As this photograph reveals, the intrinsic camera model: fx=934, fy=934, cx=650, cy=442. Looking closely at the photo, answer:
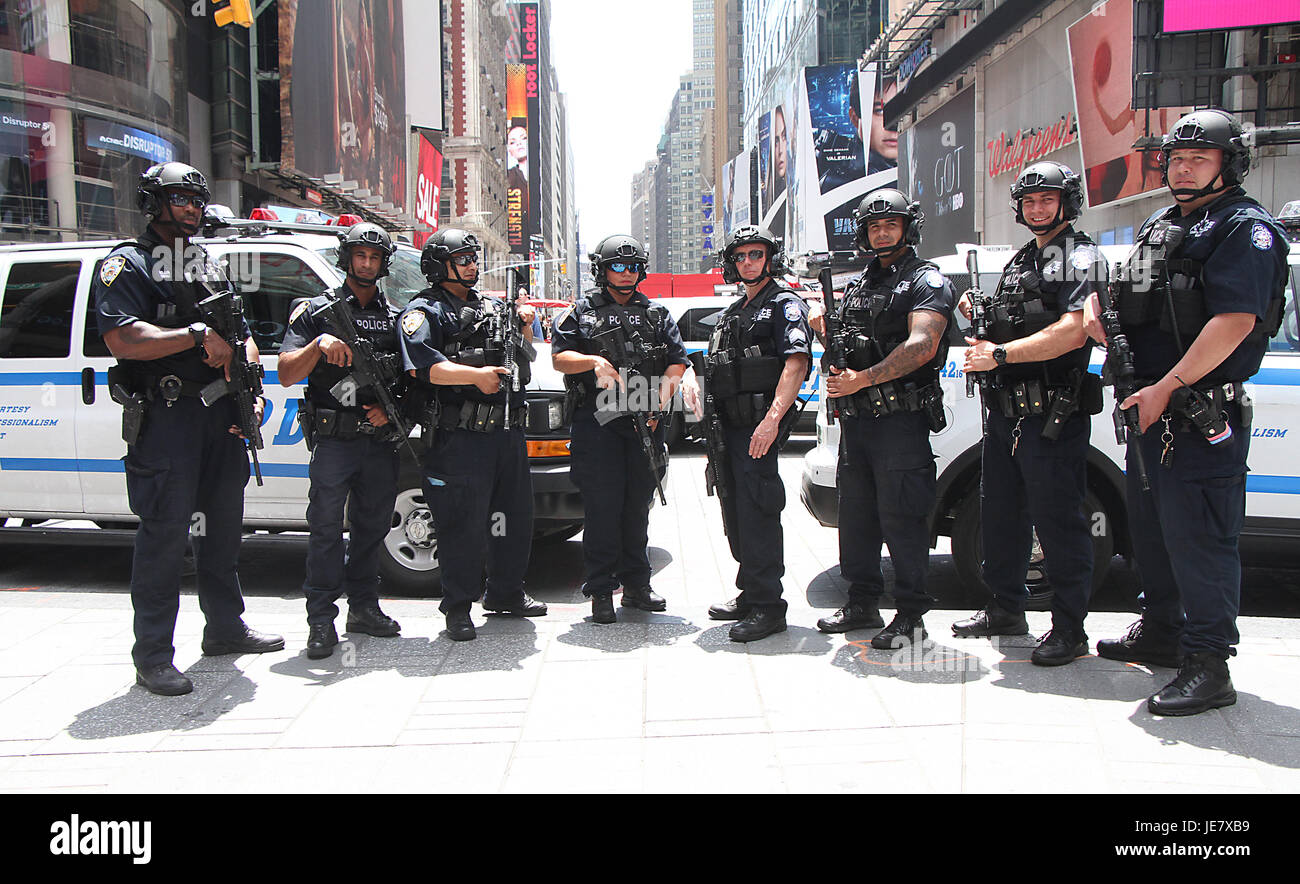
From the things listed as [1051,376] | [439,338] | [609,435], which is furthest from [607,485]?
[1051,376]

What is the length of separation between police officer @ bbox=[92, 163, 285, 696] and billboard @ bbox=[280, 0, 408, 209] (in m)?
20.0

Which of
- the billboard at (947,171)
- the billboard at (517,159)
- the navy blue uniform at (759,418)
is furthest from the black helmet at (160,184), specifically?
the billboard at (517,159)

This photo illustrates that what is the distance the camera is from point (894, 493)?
4.37 meters

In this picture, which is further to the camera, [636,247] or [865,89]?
[865,89]

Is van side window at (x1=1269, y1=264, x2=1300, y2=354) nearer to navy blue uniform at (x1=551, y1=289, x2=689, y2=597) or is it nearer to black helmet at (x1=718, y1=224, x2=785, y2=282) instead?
black helmet at (x1=718, y1=224, x2=785, y2=282)

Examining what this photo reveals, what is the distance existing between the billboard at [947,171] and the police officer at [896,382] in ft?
74.5

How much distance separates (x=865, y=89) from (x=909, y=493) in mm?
37549

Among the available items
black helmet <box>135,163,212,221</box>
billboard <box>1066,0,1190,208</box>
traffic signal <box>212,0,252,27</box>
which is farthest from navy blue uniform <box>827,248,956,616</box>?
traffic signal <box>212,0,252,27</box>

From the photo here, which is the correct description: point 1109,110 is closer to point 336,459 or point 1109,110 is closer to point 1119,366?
point 1119,366

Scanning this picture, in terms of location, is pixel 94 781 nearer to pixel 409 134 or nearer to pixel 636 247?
pixel 636 247

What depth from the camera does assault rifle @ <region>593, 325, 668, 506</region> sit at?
4.73 m

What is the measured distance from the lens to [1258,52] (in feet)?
45.8

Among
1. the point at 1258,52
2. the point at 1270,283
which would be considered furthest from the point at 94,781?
the point at 1258,52

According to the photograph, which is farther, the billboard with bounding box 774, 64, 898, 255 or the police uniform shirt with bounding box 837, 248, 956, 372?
the billboard with bounding box 774, 64, 898, 255
